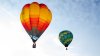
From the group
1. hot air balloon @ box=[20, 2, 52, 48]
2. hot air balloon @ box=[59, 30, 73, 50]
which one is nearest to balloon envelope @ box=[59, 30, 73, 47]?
hot air balloon @ box=[59, 30, 73, 50]

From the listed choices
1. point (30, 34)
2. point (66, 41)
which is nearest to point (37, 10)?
point (30, 34)

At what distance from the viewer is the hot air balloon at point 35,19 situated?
38.5m

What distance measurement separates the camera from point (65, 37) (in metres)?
51.1

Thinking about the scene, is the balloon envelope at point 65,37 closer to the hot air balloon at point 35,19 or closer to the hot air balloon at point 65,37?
the hot air balloon at point 65,37

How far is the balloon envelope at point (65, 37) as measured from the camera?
50.1 m

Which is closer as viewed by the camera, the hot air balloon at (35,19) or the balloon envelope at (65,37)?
the hot air balloon at (35,19)

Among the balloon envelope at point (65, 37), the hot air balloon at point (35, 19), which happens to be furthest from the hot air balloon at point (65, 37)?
the hot air balloon at point (35, 19)

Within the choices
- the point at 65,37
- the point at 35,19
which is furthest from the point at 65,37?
the point at 35,19

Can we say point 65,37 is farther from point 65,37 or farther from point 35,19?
Answer: point 35,19

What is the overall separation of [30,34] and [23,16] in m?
2.71

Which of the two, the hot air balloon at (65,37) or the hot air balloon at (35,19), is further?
the hot air balloon at (65,37)

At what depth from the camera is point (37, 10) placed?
3909 centimetres

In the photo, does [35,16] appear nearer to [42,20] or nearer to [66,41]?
[42,20]

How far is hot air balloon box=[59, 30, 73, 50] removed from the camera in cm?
5006
